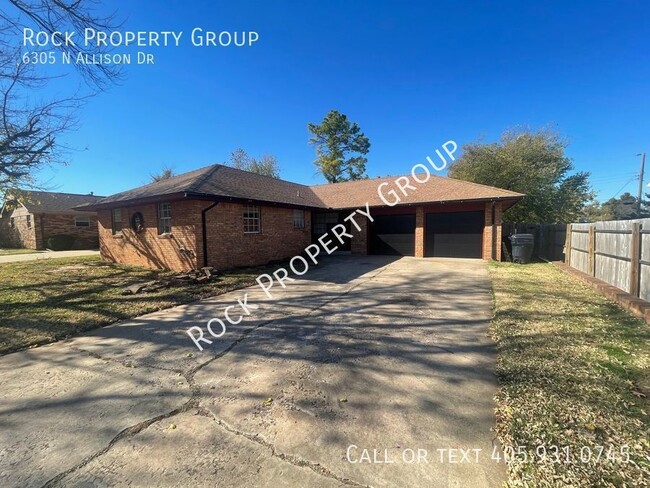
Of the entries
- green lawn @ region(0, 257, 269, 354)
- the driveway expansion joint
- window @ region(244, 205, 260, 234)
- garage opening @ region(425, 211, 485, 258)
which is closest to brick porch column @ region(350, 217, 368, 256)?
garage opening @ region(425, 211, 485, 258)

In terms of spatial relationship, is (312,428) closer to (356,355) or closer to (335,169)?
(356,355)

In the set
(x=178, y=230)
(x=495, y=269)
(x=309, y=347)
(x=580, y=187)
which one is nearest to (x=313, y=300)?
(x=309, y=347)

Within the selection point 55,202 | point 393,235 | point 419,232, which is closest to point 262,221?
point 393,235

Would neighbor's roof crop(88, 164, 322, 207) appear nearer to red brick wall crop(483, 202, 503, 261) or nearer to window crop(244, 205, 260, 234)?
window crop(244, 205, 260, 234)

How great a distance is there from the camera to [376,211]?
1558cm

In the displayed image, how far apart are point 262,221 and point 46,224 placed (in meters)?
20.5

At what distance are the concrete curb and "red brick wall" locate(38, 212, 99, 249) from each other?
2895cm

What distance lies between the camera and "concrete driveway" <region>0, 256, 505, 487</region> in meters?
2.01

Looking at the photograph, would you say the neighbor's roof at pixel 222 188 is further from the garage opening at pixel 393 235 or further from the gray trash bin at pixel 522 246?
the gray trash bin at pixel 522 246

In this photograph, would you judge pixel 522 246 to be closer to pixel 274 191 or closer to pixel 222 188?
pixel 274 191

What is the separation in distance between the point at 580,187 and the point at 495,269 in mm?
19299

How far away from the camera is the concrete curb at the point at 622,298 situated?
480cm

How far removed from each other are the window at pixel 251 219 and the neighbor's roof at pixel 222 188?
1.67 ft

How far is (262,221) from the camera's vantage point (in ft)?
39.3
